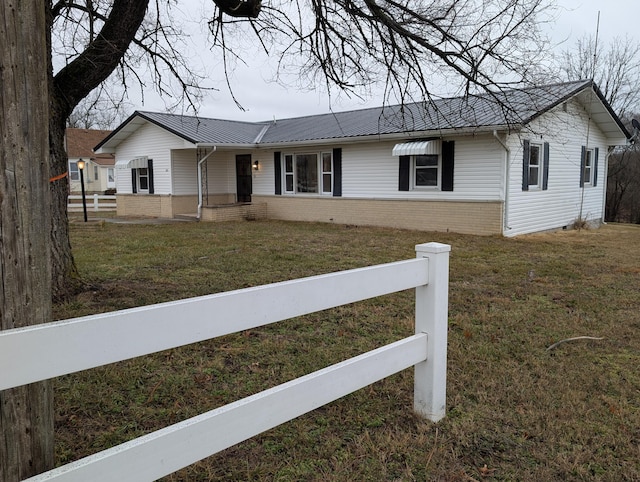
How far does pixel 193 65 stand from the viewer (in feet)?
23.5

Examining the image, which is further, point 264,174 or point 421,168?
point 264,174

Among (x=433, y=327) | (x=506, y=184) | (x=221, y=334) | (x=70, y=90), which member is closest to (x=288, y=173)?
(x=506, y=184)

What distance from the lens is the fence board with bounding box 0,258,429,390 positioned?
1.46 meters

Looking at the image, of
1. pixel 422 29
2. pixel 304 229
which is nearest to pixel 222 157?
pixel 304 229

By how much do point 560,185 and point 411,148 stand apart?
5.32 metres

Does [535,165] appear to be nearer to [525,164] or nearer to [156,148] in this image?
[525,164]

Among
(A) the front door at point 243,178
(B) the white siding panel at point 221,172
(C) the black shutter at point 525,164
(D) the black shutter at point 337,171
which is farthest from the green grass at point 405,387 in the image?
(A) the front door at point 243,178

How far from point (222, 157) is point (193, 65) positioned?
43.4 feet

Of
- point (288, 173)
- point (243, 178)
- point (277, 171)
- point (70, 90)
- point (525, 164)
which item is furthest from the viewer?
point (243, 178)

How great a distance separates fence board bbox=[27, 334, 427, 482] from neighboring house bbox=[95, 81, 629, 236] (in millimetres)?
8242

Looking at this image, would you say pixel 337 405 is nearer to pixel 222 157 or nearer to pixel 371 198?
pixel 371 198

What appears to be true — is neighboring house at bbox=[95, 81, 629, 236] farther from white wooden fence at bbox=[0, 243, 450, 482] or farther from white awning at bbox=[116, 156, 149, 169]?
white wooden fence at bbox=[0, 243, 450, 482]

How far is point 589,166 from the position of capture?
56.3 ft

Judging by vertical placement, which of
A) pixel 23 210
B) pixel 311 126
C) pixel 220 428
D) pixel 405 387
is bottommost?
pixel 405 387
